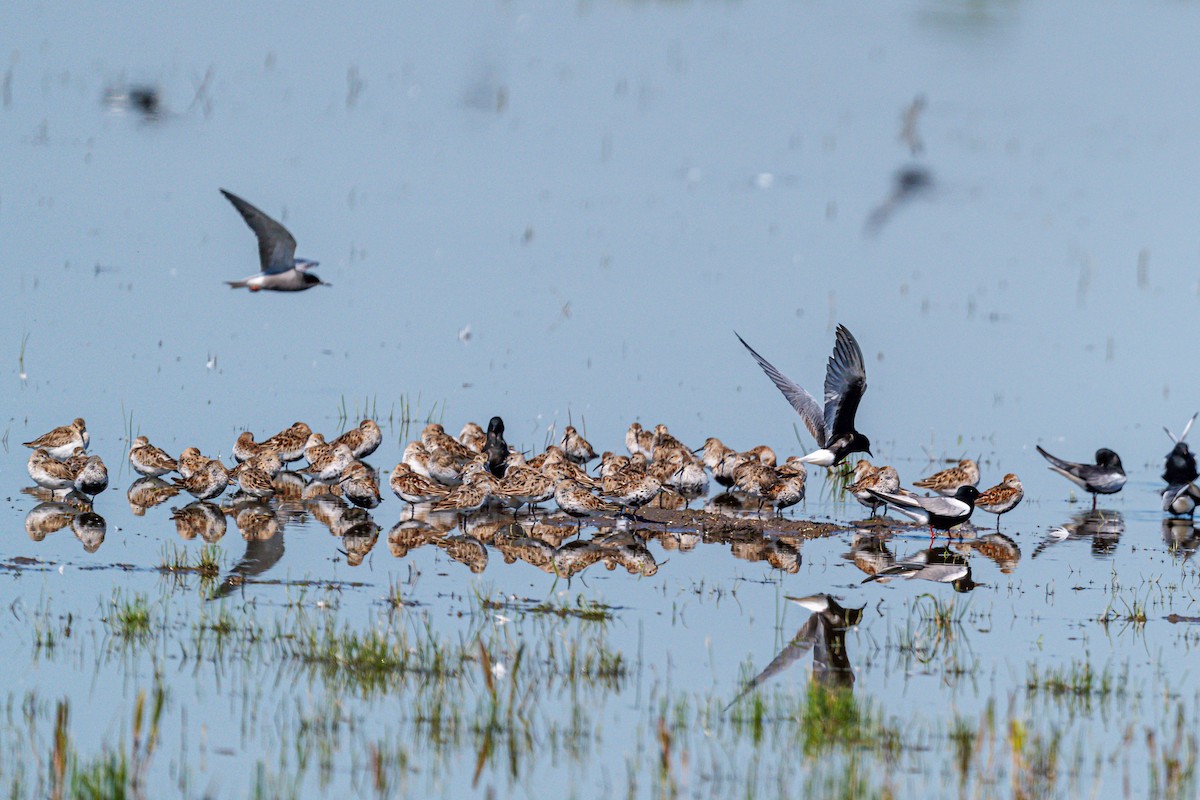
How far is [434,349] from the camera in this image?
22.9 metres

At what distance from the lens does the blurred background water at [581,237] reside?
791 inches

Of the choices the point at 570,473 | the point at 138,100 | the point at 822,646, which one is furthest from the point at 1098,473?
the point at 138,100

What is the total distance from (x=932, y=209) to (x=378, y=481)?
2019 centimetres

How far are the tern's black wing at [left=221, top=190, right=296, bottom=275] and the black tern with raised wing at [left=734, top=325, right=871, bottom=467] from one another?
5330 mm

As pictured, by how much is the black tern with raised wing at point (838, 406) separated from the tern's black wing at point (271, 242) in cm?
533

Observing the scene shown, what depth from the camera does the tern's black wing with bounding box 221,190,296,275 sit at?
19172mm

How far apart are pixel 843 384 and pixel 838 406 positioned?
0.93 ft

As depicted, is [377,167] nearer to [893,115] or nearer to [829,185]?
[829,185]

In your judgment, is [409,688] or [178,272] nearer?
[409,688]

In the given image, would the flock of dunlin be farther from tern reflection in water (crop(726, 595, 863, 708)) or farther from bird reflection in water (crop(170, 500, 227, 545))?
tern reflection in water (crop(726, 595, 863, 708))

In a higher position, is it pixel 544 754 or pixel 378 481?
pixel 378 481

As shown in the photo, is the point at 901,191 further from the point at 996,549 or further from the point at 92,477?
the point at 92,477

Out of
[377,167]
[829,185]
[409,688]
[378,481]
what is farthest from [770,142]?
[409,688]

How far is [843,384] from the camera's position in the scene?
16.8m
